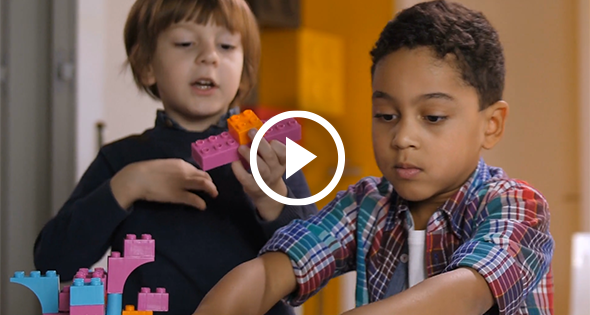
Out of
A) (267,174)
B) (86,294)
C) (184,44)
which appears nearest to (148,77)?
(184,44)

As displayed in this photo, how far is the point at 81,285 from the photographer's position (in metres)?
0.32

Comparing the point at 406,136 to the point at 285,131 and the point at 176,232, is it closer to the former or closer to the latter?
the point at 285,131

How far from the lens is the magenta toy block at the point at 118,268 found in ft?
1.08

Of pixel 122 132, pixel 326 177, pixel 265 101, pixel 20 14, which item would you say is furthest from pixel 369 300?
pixel 265 101

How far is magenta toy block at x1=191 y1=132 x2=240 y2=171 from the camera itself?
39 cm

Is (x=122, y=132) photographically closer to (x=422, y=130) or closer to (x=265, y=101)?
(x=265, y=101)

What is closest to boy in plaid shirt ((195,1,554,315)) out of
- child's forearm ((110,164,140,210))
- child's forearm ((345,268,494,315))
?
child's forearm ((345,268,494,315))

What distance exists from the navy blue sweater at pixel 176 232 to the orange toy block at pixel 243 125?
12cm

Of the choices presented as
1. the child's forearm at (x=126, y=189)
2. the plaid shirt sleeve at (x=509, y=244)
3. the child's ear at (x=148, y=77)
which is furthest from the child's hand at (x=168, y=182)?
the plaid shirt sleeve at (x=509, y=244)

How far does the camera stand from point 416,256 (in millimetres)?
471

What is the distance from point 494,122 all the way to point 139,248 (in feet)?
0.87

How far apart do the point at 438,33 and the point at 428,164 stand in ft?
0.29

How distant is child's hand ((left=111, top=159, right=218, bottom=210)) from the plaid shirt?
72 mm

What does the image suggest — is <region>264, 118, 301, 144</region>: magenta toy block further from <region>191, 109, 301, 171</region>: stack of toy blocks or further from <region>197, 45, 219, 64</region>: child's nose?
<region>197, 45, 219, 64</region>: child's nose
